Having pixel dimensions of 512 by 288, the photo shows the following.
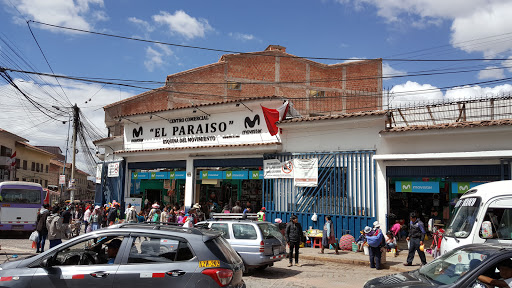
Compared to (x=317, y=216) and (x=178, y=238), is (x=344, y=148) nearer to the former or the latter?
(x=317, y=216)

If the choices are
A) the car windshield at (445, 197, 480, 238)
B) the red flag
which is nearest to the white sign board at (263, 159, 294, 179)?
the red flag

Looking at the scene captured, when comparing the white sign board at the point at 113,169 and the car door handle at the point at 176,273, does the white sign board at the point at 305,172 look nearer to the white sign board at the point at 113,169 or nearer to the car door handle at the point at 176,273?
the car door handle at the point at 176,273

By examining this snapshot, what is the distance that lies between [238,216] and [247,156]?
6.52 metres

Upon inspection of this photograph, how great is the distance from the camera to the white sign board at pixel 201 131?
1819cm

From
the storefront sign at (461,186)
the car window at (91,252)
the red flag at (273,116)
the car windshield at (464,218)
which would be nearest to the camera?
the car window at (91,252)

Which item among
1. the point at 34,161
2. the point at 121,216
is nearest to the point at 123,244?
the point at 121,216

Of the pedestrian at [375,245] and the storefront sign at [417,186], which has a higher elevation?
the storefront sign at [417,186]

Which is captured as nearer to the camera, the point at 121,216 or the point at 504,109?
the point at 504,109

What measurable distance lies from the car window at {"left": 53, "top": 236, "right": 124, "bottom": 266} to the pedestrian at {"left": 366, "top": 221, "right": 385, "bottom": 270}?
809cm

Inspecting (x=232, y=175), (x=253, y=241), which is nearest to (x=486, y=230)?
(x=253, y=241)

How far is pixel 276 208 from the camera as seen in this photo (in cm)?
1723

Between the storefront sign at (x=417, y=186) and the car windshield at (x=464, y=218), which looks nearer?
the car windshield at (x=464, y=218)

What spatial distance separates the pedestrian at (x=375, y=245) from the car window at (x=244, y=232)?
11.6 ft

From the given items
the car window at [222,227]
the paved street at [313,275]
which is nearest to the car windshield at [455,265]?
the paved street at [313,275]
